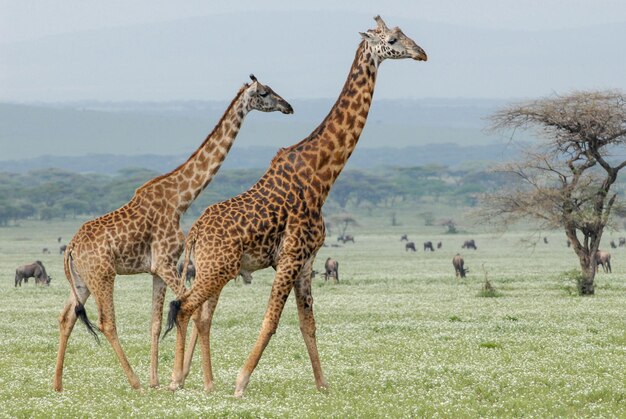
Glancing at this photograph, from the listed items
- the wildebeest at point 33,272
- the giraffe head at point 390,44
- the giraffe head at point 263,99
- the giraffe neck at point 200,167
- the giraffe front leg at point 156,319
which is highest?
the giraffe head at point 390,44

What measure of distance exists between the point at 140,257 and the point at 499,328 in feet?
41.8

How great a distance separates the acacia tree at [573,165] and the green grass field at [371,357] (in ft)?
8.35

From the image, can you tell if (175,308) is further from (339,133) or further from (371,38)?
(371,38)

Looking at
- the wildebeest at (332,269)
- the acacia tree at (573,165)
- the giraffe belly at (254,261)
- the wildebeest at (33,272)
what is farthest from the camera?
the wildebeest at (332,269)

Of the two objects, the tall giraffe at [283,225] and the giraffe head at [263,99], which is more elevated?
the giraffe head at [263,99]

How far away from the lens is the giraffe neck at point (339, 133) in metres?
16.3

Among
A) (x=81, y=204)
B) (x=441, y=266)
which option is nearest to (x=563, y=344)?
(x=441, y=266)

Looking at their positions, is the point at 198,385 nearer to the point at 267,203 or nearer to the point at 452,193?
the point at 267,203

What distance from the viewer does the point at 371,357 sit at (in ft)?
69.4

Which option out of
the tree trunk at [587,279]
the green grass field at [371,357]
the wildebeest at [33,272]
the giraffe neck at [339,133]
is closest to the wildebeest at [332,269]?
the green grass field at [371,357]

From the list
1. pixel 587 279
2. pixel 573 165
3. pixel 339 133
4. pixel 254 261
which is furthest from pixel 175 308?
pixel 573 165

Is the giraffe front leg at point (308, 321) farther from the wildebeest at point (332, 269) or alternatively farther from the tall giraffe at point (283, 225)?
the wildebeest at point (332, 269)

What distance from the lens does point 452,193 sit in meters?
179

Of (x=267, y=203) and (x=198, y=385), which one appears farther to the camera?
(x=198, y=385)
